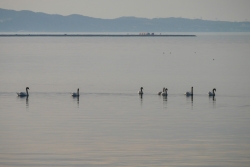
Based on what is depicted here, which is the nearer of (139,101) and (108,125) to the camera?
(108,125)

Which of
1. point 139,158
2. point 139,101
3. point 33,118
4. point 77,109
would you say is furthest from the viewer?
point 139,101

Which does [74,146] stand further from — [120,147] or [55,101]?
[55,101]

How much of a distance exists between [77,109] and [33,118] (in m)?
4.98

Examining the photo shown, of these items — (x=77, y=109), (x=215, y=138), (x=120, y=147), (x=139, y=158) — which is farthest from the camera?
(x=77, y=109)

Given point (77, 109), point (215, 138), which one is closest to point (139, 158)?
point (215, 138)

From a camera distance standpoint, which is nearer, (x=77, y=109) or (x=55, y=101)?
(x=77, y=109)

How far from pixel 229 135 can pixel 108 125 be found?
700 centimetres

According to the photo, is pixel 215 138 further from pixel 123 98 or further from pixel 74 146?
pixel 123 98

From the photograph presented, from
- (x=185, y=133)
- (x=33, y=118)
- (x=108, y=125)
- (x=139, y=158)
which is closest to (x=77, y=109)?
(x=33, y=118)

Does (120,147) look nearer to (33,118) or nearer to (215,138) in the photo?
(215,138)

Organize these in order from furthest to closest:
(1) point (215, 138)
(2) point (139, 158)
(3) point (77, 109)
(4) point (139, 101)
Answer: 1. (4) point (139, 101)
2. (3) point (77, 109)
3. (1) point (215, 138)
4. (2) point (139, 158)

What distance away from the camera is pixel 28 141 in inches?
1261

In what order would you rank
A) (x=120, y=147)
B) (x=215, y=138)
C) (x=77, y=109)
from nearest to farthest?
(x=120, y=147)
(x=215, y=138)
(x=77, y=109)

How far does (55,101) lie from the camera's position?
49281 millimetres
